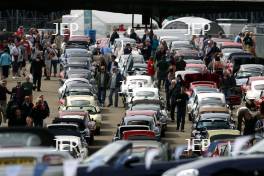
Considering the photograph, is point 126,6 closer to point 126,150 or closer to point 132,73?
point 132,73

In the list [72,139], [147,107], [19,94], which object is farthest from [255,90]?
[72,139]

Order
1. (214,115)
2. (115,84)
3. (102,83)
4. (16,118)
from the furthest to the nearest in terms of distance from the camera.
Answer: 1. (102,83)
2. (115,84)
3. (214,115)
4. (16,118)

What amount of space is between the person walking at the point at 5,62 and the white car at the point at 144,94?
8600 mm

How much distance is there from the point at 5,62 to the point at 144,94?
9547mm

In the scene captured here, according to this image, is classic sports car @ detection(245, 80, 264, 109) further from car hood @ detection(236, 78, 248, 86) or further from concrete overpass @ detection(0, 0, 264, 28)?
concrete overpass @ detection(0, 0, 264, 28)

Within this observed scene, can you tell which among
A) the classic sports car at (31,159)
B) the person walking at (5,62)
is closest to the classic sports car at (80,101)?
the person walking at (5,62)

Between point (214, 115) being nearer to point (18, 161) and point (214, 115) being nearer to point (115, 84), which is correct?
point (115, 84)

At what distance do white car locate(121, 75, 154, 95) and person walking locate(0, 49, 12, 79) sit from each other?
233 inches

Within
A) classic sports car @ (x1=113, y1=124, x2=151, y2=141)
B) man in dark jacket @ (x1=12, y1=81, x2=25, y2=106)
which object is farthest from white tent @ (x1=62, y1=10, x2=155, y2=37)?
classic sports car @ (x1=113, y1=124, x2=151, y2=141)

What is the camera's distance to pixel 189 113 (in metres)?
44.7

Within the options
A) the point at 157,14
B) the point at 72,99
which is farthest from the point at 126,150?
the point at 157,14

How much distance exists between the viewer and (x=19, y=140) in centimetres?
2284

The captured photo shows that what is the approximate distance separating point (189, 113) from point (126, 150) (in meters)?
23.1

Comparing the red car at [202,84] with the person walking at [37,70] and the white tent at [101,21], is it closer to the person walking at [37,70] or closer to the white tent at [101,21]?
the person walking at [37,70]
